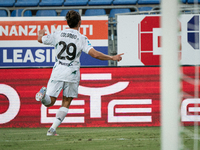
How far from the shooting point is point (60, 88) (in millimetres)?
4309

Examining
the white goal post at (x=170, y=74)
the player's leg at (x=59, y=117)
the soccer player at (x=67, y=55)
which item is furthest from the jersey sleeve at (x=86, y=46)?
the white goal post at (x=170, y=74)

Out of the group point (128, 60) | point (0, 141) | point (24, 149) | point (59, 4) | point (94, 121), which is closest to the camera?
point (24, 149)

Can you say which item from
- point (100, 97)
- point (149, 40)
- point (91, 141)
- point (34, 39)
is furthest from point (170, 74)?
point (34, 39)

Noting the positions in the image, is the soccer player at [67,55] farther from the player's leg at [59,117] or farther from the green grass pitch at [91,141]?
the green grass pitch at [91,141]

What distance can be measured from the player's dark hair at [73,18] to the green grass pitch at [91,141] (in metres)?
1.41

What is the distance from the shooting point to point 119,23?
651 cm

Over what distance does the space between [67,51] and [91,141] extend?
111 cm

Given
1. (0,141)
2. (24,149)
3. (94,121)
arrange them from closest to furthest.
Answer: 1. (24,149)
2. (0,141)
3. (94,121)

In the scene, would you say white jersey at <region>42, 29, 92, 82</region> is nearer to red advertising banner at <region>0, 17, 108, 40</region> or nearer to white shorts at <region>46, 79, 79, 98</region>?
white shorts at <region>46, 79, 79, 98</region>

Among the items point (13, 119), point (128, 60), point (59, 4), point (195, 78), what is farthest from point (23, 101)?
point (59, 4)

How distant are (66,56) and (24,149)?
1239 mm

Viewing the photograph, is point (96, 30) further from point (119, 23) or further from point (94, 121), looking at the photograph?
point (94, 121)

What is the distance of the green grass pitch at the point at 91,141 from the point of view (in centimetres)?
366

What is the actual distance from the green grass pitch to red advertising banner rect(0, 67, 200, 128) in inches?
23.0
